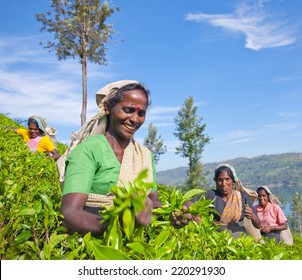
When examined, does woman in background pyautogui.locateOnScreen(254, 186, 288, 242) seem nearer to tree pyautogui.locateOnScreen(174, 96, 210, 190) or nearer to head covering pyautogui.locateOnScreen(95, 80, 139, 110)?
head covering pyautogui.locateOnScreen(95, 80, 139, 110)

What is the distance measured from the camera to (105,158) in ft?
6.97

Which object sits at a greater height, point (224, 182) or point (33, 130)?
point (33, 130)

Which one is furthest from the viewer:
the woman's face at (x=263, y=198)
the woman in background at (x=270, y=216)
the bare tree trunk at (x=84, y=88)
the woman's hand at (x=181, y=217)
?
the bare tree trunk at (x=84, y=88)

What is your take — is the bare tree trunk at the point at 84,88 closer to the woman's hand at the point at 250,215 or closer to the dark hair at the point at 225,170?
the dark hair at the point at 225,170

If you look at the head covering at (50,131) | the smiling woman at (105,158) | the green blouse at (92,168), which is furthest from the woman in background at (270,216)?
the green blouse at (92,168)

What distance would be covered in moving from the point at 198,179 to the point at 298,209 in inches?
1980

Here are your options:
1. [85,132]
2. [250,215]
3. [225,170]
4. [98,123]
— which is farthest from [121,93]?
[250,215]

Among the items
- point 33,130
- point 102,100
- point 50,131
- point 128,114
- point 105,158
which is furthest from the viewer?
point 50,131

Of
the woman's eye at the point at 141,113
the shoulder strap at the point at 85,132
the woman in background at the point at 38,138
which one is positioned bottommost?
the shoulder strap at the point at 85,132

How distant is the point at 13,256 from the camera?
67.2 inches

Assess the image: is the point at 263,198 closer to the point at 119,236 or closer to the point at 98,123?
the point at 98,123

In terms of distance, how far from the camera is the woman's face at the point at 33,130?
6.82 m

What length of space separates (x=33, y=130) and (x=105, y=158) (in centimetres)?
512
